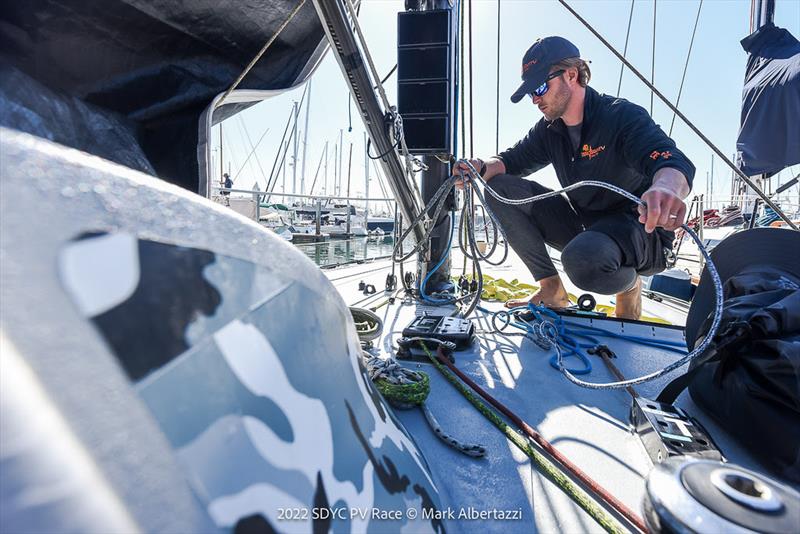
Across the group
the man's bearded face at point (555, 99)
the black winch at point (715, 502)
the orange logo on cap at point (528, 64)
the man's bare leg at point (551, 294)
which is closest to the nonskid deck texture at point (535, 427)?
the black winch at point (715, 502)

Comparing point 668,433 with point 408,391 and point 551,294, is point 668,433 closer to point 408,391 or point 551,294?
point 408,391

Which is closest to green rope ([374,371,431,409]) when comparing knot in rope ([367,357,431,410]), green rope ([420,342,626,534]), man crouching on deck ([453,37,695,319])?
knot in rope ([367,357,431,410])

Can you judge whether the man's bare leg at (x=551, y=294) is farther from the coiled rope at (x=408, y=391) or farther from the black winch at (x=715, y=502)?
the black winch at (x=715, y=502)

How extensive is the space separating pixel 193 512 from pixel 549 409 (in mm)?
743

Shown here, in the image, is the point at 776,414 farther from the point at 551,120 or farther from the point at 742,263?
the point at 551,120

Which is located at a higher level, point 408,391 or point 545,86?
point 545,86

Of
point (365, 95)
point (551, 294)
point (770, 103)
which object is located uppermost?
point (770, 103)

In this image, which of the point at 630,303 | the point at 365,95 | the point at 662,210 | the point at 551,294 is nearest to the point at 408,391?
the point at 662,210

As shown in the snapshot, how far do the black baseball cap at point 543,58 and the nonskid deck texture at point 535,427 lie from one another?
3.22 feet

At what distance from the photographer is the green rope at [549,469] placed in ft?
1.67

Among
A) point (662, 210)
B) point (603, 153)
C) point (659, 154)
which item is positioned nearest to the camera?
point (662, 210)

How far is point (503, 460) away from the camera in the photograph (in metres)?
0.64

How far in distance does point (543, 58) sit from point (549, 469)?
147cm

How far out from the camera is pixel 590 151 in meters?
1.55
